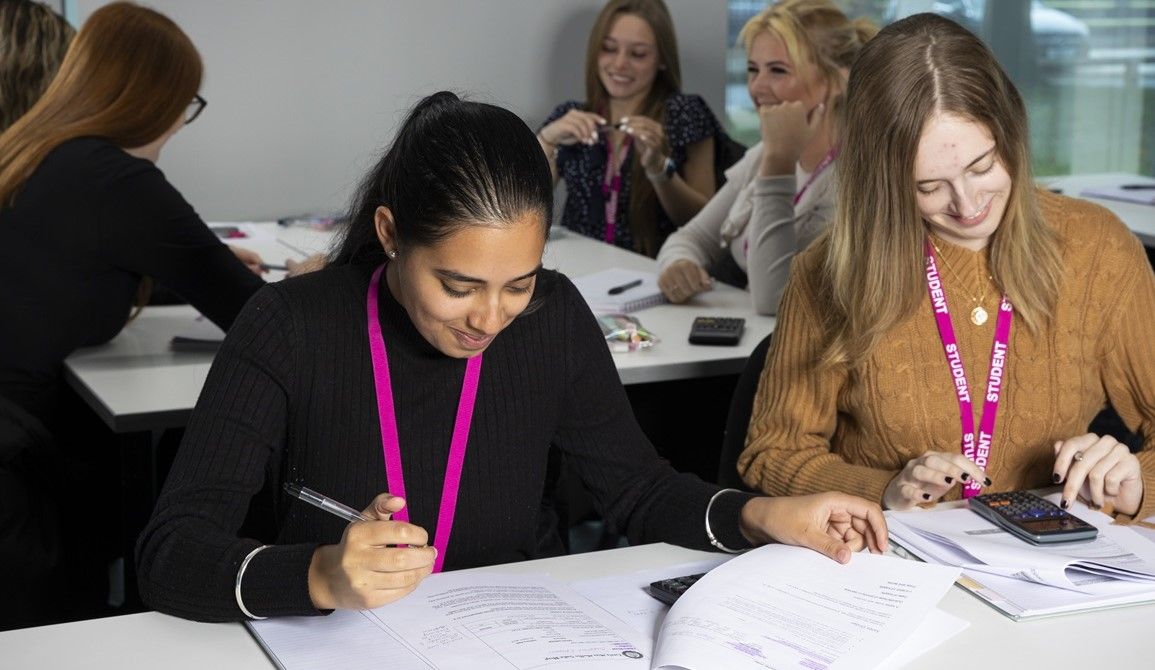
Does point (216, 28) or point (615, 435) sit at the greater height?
point (216, 28)

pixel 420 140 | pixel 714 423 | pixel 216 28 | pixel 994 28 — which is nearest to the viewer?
pixel 420 140

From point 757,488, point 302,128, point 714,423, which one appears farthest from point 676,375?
point 302,128

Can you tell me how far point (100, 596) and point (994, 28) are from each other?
450 centimetres

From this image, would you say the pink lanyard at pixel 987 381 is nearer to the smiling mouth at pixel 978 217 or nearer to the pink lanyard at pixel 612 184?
the smiling mouth at pixel 978 217

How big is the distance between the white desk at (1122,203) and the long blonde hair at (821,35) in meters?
0.56

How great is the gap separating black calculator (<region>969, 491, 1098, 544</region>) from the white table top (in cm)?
95

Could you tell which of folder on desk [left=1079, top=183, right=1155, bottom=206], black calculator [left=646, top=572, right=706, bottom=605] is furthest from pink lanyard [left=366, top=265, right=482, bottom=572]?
folder on desk [left=1079, top=183, right=1155, bottom=206]

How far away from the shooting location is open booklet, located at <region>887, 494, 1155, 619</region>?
1.44 m

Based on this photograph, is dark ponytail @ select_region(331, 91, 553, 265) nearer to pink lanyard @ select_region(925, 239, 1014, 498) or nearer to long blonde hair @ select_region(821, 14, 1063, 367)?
long blonde hair @ select_region(821, 14, 1063, 367)

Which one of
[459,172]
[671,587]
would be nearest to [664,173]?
[459,172]

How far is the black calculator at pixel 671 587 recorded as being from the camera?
1457 millimetres

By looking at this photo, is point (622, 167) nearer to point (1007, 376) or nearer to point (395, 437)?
point (1007, 376)

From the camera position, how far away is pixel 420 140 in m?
1.57

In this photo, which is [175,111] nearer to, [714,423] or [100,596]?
[100,596]
